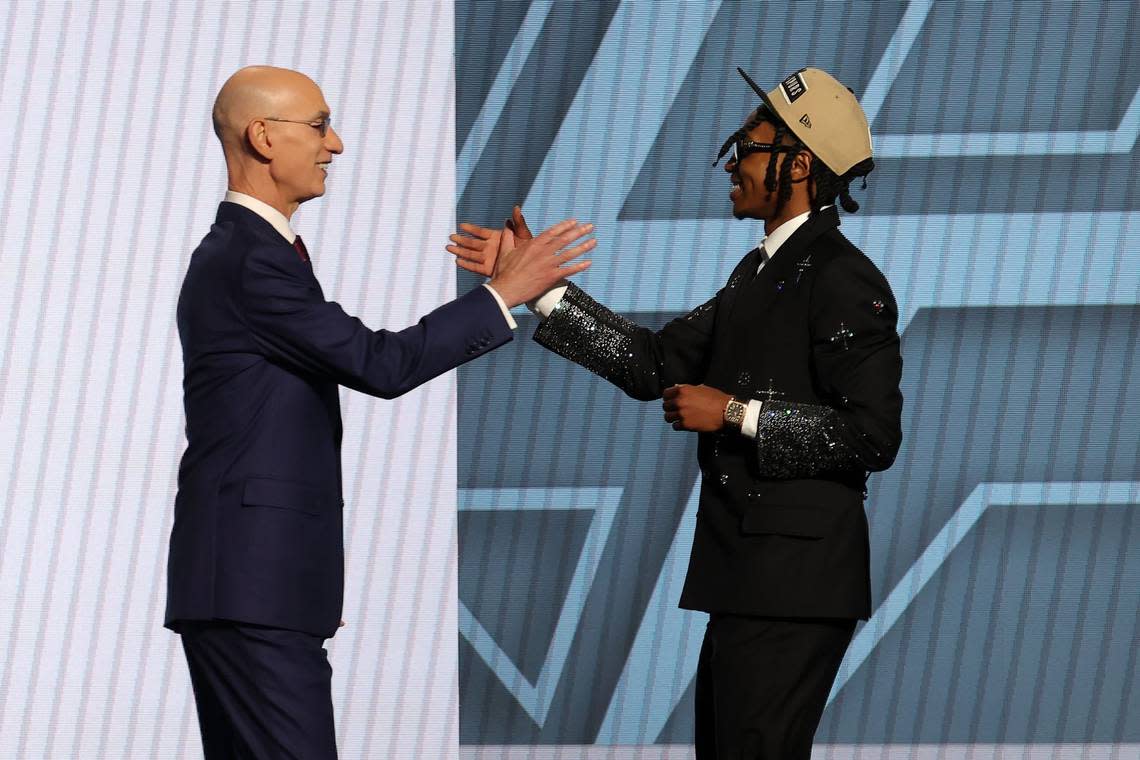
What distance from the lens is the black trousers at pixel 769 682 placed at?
1792 mm

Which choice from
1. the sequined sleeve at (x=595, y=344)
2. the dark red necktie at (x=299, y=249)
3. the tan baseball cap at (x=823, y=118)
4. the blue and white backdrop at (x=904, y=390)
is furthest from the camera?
the blue and white backdrop at (x=904, y=390)

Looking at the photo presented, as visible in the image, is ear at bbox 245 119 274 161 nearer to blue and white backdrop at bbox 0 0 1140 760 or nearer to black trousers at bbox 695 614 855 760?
black trousers at bbox 695 614 855 760

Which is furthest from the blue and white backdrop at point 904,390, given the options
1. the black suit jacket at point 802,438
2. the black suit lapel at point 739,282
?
the black suit jacket at point 802,438

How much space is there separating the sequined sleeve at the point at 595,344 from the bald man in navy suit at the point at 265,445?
0.35 meters

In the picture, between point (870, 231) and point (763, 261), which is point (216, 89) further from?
point (763, 261)

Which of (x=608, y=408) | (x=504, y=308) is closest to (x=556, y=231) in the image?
(x=504, y=308)

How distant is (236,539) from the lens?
66.2 inches

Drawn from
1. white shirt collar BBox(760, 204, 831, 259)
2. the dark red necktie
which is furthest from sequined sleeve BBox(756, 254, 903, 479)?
the dark red necktie

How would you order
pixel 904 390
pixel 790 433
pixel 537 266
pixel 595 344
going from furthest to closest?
pixel 904 390 → pixel 595 344 → pixel 537 266 → pixel 790 433

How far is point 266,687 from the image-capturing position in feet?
5.51

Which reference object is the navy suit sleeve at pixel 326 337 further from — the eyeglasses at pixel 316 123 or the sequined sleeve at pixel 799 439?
the sequined sleeve at pixel 799 439

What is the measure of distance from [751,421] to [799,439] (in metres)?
0.06

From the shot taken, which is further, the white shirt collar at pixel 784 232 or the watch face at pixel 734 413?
the white shirt collar at pixel 784 232

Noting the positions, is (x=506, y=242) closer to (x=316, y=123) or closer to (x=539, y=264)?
(x=539, y=264)
